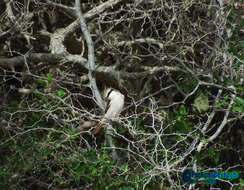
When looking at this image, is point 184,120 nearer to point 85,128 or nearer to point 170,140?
point 170,140

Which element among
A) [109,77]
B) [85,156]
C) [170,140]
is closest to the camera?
[85,156]

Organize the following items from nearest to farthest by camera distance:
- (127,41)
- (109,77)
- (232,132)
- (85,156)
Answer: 1. (85,156)
2. (109,77)
3. (127,41)
4. (232,132)

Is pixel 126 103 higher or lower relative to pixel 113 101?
lower

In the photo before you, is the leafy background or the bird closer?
the leafy background

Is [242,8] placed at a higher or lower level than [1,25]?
lower

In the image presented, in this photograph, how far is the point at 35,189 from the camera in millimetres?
3258

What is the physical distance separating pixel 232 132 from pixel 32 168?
2.80 m

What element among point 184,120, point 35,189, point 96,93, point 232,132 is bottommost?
point 232,132

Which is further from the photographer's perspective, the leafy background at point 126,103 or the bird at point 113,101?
the bird at point 113,101

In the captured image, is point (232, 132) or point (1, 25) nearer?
point (1, 25)

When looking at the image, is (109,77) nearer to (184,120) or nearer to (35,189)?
(184,120)

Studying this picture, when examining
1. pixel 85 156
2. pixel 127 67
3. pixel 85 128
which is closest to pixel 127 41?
pixel 127 67

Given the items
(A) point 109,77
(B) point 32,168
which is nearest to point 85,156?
(B) point 32,168

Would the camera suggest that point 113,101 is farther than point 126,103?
No
